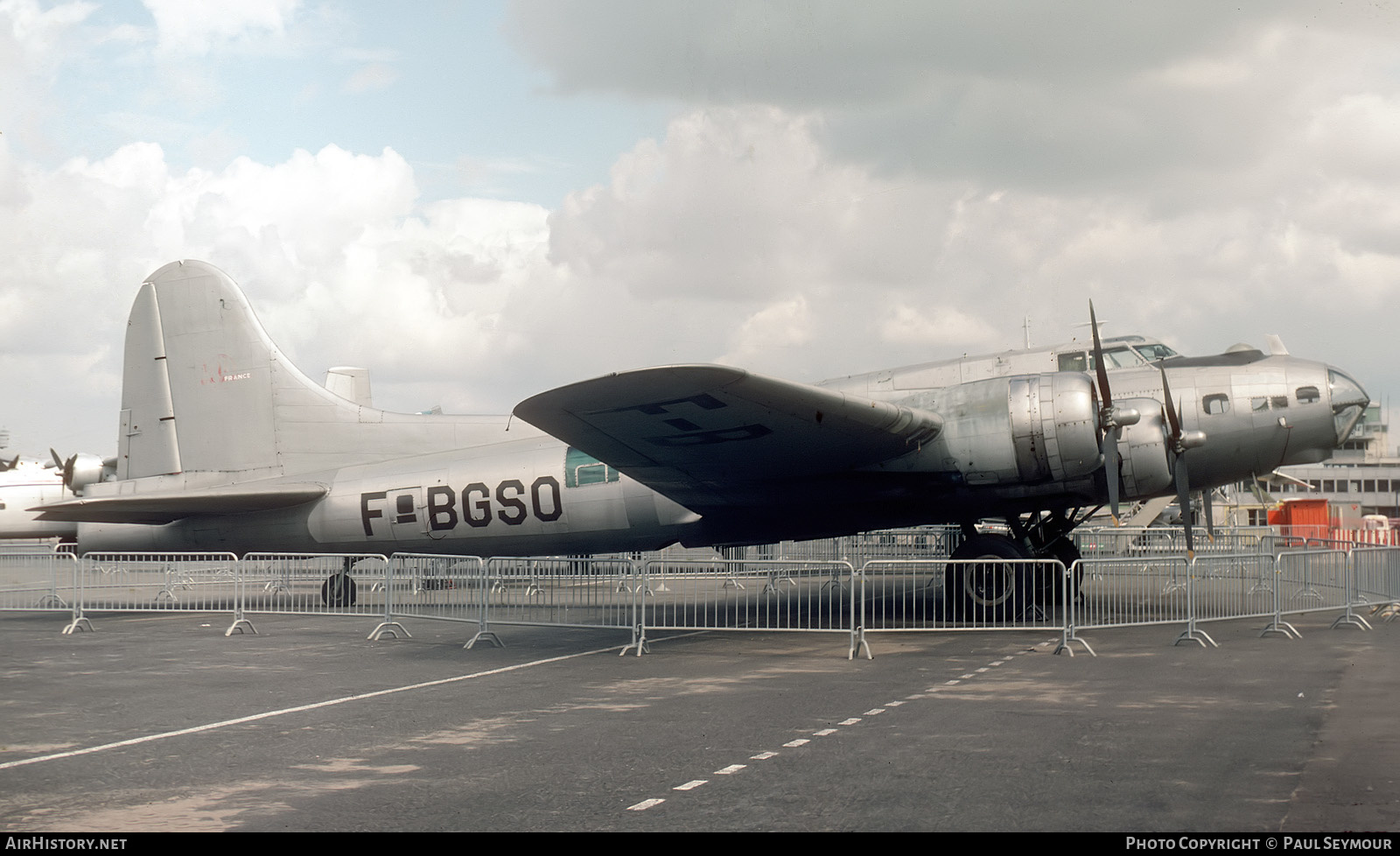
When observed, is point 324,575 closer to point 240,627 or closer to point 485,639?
point 240,627

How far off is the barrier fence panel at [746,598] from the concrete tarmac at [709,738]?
1.02m

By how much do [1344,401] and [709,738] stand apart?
12.2 meters

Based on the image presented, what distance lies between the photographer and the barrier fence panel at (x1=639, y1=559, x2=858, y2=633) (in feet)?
44.8

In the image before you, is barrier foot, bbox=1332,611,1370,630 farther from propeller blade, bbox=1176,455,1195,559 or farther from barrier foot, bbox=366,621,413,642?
barrier foot, bbox=366,621,413,642

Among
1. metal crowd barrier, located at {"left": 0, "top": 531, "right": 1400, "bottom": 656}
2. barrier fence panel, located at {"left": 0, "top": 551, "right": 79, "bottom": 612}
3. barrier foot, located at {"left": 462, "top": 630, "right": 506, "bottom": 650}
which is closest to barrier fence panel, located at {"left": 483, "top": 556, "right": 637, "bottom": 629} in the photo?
metal crowd barrier, located at {"left": 0, "top": 531, "right": 1400, "bottom": 656}

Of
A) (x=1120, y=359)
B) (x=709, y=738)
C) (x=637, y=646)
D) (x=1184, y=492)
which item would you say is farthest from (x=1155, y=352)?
(x=709, y=738)

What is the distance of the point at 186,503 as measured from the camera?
1830 centimetres

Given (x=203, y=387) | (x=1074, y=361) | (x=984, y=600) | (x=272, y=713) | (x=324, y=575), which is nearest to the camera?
(x=272, y=713)

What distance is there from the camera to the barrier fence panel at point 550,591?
14602mm

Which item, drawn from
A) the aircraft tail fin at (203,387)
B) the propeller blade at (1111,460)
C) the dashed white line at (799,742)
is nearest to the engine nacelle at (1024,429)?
the propeller blade at (1111,460)

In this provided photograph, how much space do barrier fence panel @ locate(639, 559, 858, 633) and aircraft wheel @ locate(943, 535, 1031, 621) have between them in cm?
153

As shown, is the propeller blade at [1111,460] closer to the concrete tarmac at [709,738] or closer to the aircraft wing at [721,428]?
the concrete tarmac at [709,738]

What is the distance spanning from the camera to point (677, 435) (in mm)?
13484

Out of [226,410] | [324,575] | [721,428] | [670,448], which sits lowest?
[324,575]
